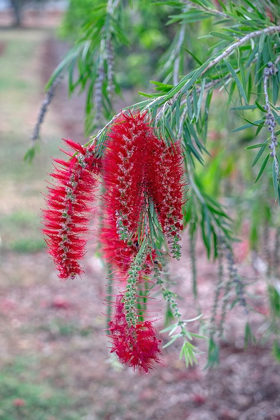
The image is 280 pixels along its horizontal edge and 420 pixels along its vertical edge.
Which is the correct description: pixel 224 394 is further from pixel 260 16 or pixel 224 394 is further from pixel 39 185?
pixel 39 185

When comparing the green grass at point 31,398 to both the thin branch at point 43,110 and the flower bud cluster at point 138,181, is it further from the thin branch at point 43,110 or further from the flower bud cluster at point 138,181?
the flower bud cluster at point 138,181

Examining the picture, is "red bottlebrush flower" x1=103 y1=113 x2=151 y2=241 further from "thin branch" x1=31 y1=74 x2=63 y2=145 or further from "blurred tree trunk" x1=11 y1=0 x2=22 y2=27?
"blurred tree trunk" x1=11 y1=0 x2=22 y2=27

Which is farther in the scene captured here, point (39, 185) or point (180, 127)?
point (39, 185)

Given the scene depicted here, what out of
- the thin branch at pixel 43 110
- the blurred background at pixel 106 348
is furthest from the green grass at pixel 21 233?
the thin branch at pixel 43 110

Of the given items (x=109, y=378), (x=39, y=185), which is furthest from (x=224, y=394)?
(x=39, y=185)

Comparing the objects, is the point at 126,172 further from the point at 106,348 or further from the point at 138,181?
the point at 106,348

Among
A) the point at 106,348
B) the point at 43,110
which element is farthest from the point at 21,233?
the point at 43,110

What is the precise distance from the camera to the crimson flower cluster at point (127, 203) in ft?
1.96

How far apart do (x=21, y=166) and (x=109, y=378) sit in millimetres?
4045

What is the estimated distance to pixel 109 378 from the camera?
259 centimetres

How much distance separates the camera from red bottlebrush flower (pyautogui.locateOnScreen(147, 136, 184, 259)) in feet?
1.99

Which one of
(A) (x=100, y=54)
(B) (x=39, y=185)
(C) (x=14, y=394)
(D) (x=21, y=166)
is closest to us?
(A) (x=100, y=54)

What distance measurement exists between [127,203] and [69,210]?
0.08 m

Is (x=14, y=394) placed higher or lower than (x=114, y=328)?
lower
